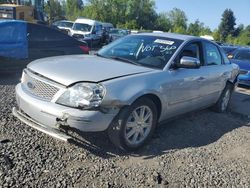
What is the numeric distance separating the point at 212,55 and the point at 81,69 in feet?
10.3

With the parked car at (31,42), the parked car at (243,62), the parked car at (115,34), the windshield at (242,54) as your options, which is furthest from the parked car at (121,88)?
the parked car at (115,34)

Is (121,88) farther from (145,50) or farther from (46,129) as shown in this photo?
(145,50)

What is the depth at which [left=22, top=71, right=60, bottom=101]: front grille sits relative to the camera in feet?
14.4

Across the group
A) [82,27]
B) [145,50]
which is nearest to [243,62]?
[145,50]

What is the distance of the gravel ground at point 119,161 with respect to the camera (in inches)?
154

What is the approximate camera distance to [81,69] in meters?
4.65

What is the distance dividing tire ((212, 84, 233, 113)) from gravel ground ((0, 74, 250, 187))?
5.02ft

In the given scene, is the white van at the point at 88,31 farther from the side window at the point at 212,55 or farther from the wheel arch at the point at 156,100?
the wheel arch at the point at 156,100

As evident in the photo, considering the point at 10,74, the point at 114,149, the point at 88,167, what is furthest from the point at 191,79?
the point at 10,74

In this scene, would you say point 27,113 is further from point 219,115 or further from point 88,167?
point 219,115

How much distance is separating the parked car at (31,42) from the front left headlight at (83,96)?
4.90 m

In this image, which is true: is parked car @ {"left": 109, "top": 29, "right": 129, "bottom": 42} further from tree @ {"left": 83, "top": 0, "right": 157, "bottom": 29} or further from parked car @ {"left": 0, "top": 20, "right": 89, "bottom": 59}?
tree @ {"left": 83, "top": 0, "right": 157, "bottom": 29}

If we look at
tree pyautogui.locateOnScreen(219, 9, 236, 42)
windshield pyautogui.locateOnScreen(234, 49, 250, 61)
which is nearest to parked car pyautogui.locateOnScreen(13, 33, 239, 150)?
windshield pyautogui.locateOnScreen(234, 49, 250, 61)

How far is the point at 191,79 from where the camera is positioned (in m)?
5.69
